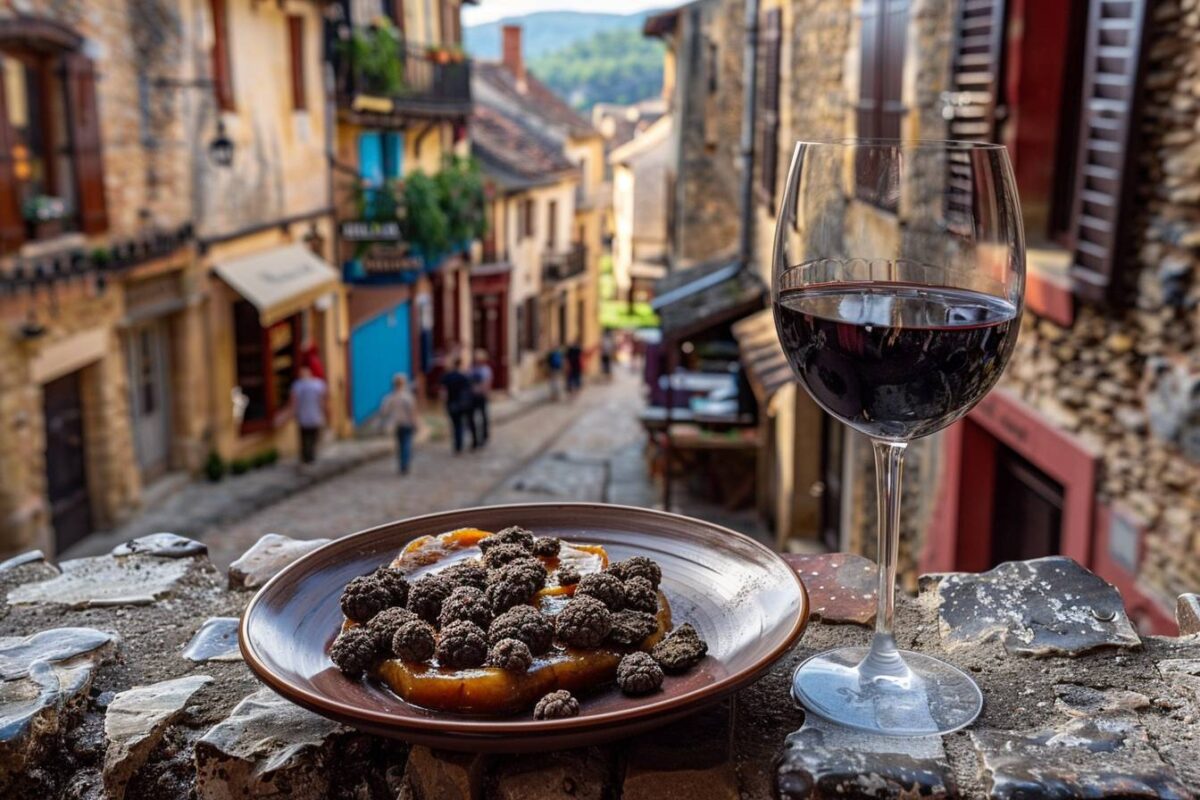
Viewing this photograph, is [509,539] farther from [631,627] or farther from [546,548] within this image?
[631,627]

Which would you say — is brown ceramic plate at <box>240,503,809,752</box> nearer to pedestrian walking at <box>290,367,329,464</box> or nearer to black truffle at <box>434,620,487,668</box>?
black truffle at <box>434,620,487,668</box>

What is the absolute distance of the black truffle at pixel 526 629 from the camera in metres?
1.43

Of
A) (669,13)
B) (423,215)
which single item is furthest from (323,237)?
(669,13)

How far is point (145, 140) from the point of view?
→ 473 inches

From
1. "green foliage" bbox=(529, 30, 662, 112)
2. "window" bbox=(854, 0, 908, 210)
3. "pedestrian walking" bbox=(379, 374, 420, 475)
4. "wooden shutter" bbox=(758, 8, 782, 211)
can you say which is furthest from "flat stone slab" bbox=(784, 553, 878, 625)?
"green foliage" bbox=(529, 30, 662, 112)

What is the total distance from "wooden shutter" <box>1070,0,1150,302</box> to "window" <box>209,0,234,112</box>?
37.4 feet

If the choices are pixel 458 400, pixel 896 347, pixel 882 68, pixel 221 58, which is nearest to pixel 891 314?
pixel 896 347

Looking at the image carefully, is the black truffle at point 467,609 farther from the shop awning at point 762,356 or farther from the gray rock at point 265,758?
the shop awning at point 762,356

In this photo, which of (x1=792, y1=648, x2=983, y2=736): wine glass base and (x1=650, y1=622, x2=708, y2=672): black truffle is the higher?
(x1=650, y1=622, x2=708, y2=672): black truffle

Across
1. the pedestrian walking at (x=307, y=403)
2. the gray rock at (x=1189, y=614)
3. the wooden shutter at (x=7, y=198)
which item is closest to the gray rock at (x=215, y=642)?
the gray rock at (x=1189, y=614)

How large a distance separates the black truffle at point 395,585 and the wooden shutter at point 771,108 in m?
9.96

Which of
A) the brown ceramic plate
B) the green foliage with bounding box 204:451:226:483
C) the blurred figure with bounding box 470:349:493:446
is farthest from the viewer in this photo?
the blurred figure with bounding box 470:349:493:446

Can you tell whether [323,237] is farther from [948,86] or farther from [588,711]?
[588,711]

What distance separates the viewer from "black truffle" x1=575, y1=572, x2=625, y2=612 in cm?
153
